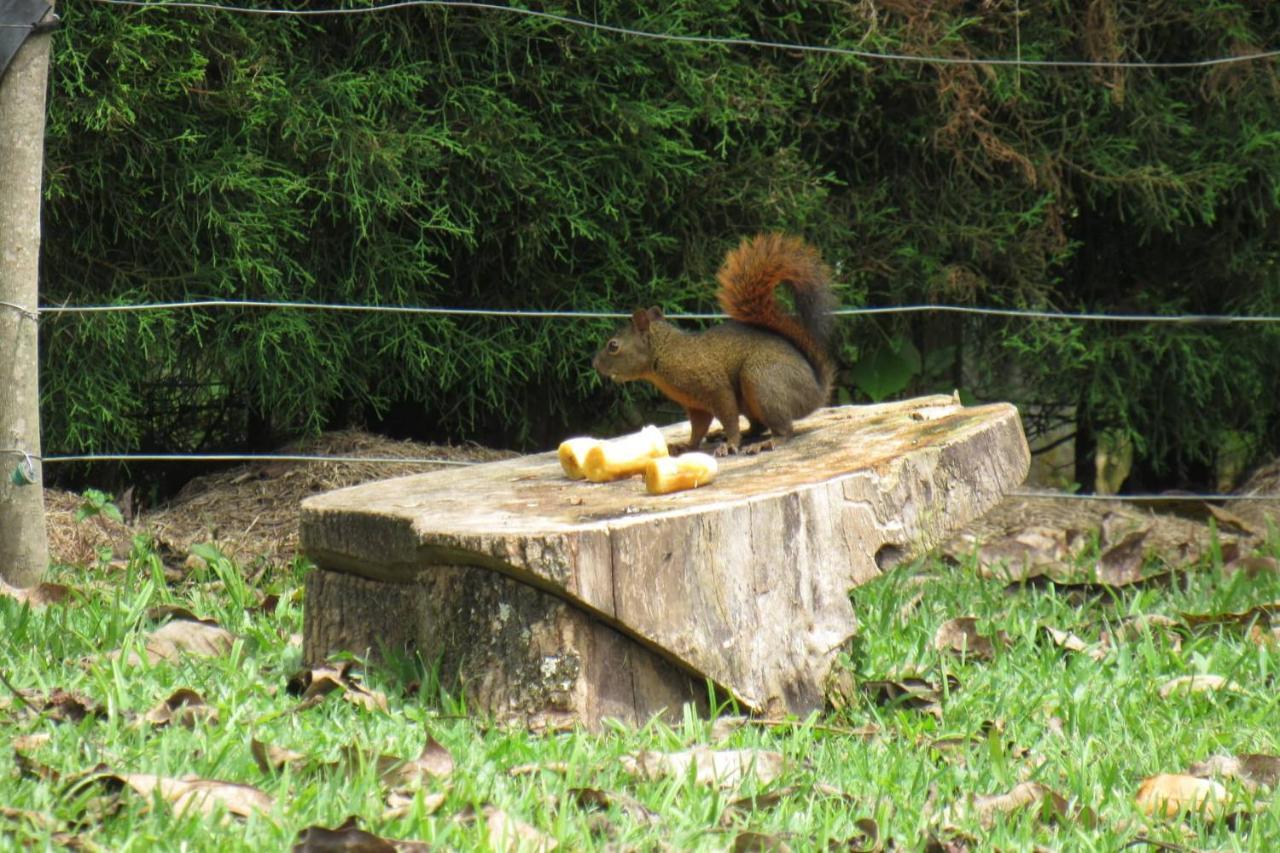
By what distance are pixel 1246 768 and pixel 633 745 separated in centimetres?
119

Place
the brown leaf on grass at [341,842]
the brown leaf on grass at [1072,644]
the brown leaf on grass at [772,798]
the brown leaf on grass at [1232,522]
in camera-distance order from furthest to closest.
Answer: the brown leaf on grass at [1232,522]
the brown leaf on grass at [1072,644]
the brown leaf on grass at [772,798]
the brown leaf on grass at [341,842]

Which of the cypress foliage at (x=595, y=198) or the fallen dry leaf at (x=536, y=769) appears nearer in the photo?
the fallen dry leaf at (x=536, y=769)

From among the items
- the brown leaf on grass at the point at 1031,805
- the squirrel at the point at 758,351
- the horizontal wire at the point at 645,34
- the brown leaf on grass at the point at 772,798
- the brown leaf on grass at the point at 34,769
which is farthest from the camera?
the horizontal wire at the point at 645,34

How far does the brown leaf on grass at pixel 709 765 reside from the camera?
274 centimetres

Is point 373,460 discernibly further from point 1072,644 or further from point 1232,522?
point 1232,522

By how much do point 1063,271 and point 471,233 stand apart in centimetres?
266

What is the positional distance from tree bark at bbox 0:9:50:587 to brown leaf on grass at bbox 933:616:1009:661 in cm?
247

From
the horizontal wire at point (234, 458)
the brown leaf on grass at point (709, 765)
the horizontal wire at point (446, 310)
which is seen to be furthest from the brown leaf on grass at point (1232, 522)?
the brown leaf on grass at point (709, 765)

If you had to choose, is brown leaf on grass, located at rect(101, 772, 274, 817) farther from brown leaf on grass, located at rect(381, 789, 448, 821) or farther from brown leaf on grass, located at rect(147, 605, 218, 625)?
brown leaf on grass, located at rect(147, 605, 218, 625)

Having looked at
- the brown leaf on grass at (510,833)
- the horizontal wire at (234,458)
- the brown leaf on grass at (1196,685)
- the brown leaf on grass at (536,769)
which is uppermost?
the horizontal wire at (234,458)

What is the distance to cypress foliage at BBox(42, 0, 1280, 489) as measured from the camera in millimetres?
5094

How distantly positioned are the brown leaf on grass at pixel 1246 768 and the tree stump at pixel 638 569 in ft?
2.49

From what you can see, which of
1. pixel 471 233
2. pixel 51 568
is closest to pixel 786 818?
pixel 51 568

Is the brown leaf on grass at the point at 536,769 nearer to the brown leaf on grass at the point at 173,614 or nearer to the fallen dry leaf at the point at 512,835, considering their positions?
the fallen dry leaf at the point at 512,835
